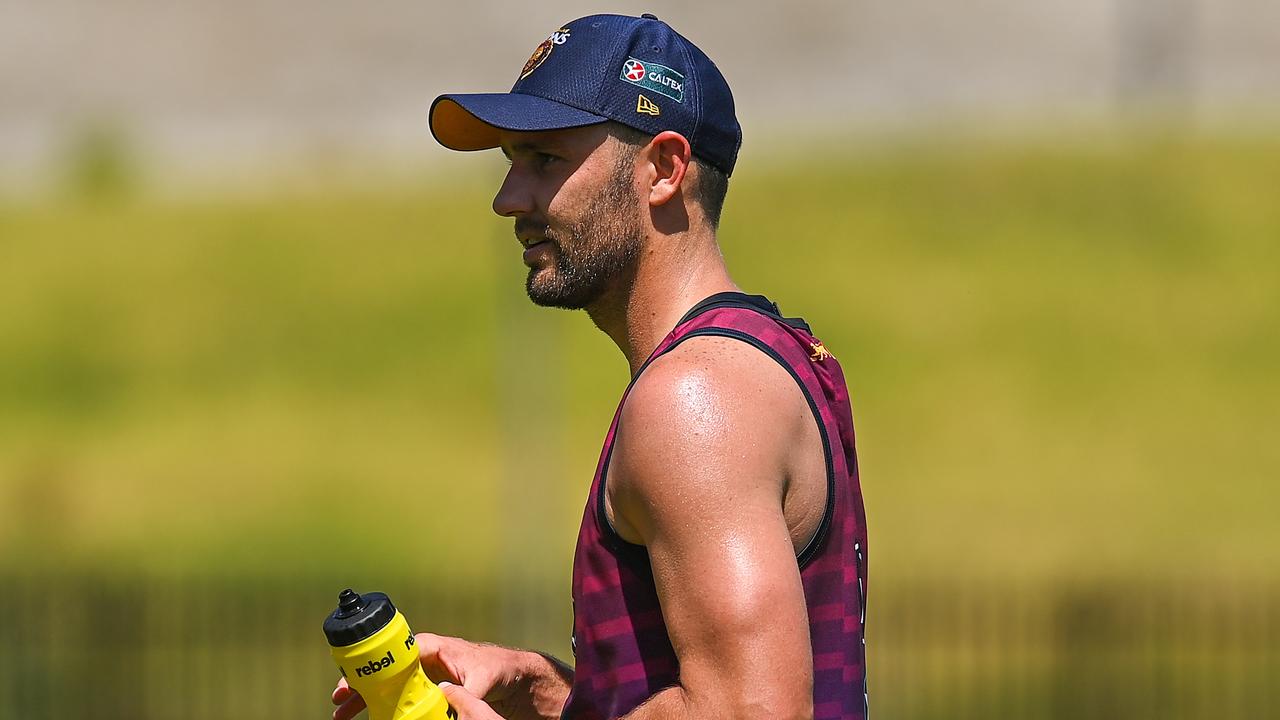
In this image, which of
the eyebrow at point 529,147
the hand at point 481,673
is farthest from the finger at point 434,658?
the eyebrow at point 529,147

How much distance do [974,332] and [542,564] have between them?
830cm

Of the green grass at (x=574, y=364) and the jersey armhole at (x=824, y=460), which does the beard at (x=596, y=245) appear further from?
the green grass at (x=574, y=364)

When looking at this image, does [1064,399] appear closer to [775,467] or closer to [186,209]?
[186,209]

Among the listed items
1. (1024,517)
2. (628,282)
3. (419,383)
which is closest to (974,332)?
(1024,517)

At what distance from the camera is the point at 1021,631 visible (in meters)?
13.5

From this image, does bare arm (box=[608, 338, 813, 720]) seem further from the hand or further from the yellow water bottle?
the hand

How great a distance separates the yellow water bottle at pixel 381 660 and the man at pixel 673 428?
6cm

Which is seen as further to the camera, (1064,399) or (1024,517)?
(1064,399)

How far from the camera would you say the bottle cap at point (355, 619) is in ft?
8.56

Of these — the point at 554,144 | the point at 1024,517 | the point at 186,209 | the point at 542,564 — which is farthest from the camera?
the point at 186,209

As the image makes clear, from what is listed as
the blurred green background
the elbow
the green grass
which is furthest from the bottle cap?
the green grass

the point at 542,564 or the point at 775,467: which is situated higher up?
the point at 775,467

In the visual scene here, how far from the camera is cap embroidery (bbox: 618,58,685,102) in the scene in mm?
2834

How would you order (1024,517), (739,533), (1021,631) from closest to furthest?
(739,533)
(1021,631)
(1024,517)
